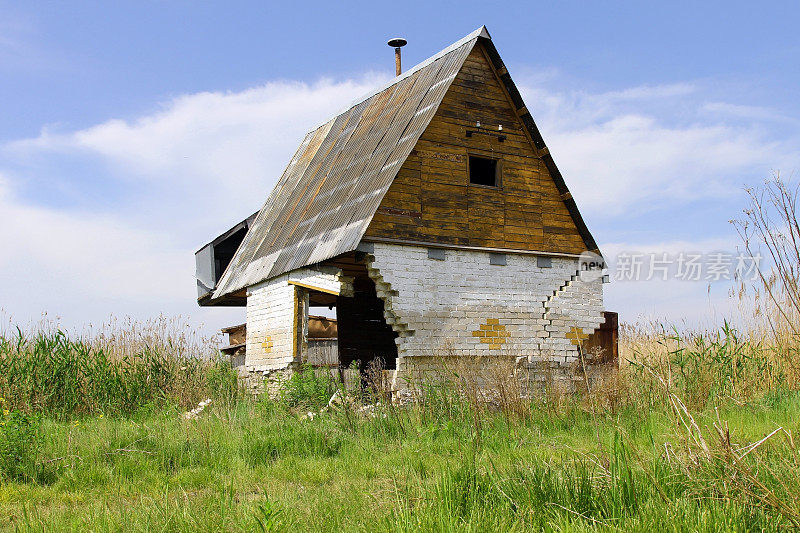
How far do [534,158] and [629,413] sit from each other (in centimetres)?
671

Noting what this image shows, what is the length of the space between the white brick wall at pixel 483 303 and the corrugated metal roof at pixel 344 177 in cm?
121

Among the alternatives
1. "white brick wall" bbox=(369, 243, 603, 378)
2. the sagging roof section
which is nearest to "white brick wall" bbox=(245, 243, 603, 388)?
"white brick wall" bbox=(369, 243, 603, 378)

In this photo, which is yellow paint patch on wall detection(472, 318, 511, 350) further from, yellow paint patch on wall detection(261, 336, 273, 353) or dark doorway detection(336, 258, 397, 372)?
dark doorway detection(336, 258, 397, 372)

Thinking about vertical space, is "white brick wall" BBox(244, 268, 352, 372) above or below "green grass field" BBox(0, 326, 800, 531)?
above

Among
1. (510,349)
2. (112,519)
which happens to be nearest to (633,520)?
(112,519)

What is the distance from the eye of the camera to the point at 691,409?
27.3 feet

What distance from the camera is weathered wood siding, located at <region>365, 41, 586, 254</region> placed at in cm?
1260

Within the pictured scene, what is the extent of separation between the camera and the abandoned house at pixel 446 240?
40.4ft

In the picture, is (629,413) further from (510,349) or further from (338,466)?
(510,349)

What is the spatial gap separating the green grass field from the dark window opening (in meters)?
5.13

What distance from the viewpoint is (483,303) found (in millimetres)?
12922

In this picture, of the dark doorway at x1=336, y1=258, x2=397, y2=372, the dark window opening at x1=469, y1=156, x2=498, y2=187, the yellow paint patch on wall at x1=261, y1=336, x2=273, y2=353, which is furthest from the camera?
the dark doorway at x1=336, y1=258, x2=397, y2=372

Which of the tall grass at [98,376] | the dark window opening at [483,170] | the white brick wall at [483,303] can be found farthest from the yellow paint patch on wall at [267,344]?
the dark window opening at [483,170]

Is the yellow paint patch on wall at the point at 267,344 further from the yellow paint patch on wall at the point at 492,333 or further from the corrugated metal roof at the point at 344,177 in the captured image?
the yellow paint patch on wall at the point at 492,333
